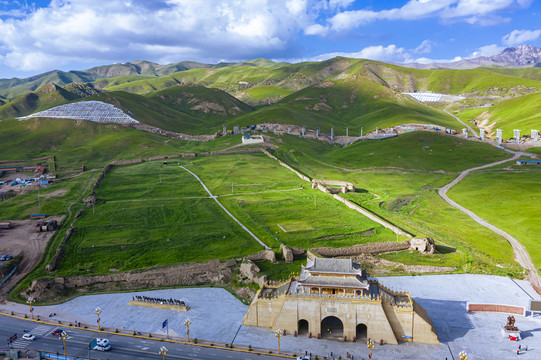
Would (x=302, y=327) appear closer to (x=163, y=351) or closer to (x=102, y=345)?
(x=163, y=351)

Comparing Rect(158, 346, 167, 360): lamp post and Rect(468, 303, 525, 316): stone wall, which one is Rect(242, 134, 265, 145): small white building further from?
Rect(158, 346, 167, 360): lamp post

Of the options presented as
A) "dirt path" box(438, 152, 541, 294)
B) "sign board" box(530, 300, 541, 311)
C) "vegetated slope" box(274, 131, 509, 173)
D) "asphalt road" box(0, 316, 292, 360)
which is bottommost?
"asphalt road" box(0, 316, 292, 360)

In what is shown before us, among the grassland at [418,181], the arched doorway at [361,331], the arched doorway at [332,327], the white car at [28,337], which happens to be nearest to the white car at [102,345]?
the white car at [28,337]

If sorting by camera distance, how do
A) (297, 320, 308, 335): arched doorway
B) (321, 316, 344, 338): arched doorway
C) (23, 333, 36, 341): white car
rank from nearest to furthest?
(23, 333, 36, 341): white car, (321, 316, 344, 338): arched doorway, (297, 320, 308, 335): arched doorway

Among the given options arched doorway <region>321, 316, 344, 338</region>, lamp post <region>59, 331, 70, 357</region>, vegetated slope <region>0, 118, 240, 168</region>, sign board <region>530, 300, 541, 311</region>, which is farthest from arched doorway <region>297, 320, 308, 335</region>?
vegetated slope <region>0, 118, 240, 168</region>

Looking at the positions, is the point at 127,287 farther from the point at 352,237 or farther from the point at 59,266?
the point at 352,237

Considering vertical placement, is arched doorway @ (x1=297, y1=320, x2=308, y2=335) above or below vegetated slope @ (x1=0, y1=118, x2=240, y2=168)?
below
